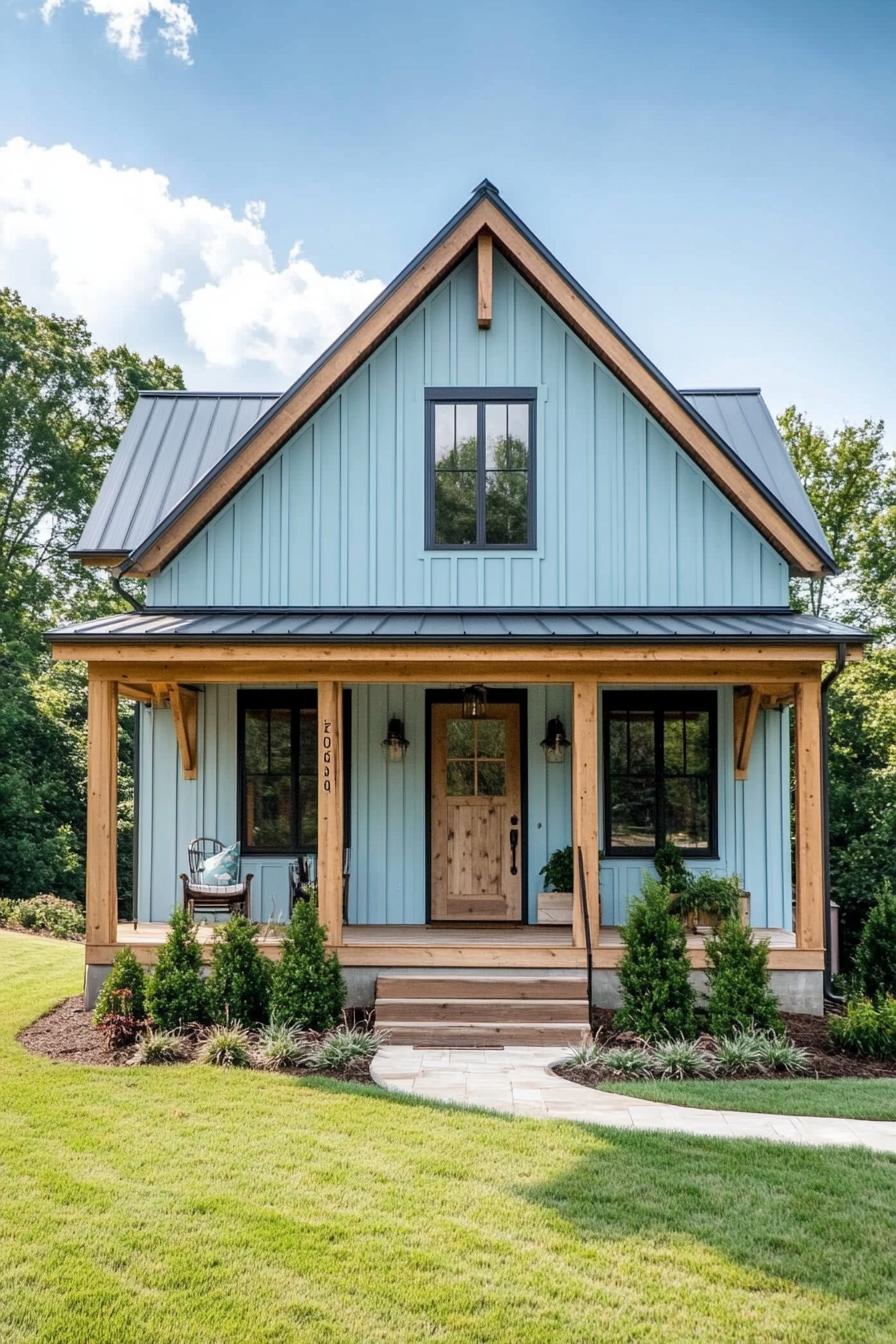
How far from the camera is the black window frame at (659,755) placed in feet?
34.7

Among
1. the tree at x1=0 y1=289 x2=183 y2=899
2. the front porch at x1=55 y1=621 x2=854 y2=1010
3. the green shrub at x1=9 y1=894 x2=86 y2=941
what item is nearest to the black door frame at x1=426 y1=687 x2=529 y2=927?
the front porch at x1=55 y1=621 x2=854 y2=1010

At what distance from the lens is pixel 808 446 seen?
2630cm

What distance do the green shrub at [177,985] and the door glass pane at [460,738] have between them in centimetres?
366

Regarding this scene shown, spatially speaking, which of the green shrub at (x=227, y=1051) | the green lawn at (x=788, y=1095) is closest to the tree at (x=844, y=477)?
the green lawn at (x=788, y=1095)

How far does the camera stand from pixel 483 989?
8570 millimetres

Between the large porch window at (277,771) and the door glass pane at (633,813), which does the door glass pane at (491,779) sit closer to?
the door glass pane at (633,813)

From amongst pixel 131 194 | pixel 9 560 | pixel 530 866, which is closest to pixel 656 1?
pixel 131 194

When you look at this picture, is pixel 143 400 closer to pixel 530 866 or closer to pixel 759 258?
pixel 530 866

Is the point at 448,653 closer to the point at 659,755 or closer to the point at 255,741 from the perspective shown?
the point at 255,741

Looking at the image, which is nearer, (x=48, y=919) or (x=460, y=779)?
(x=460, y=779)

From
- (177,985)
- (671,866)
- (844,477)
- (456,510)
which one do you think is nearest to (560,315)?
(456,510)

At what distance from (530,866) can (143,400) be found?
819 centimetres

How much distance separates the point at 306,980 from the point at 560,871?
10.5 feet

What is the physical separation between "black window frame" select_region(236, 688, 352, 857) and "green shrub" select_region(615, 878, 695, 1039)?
3715mm
